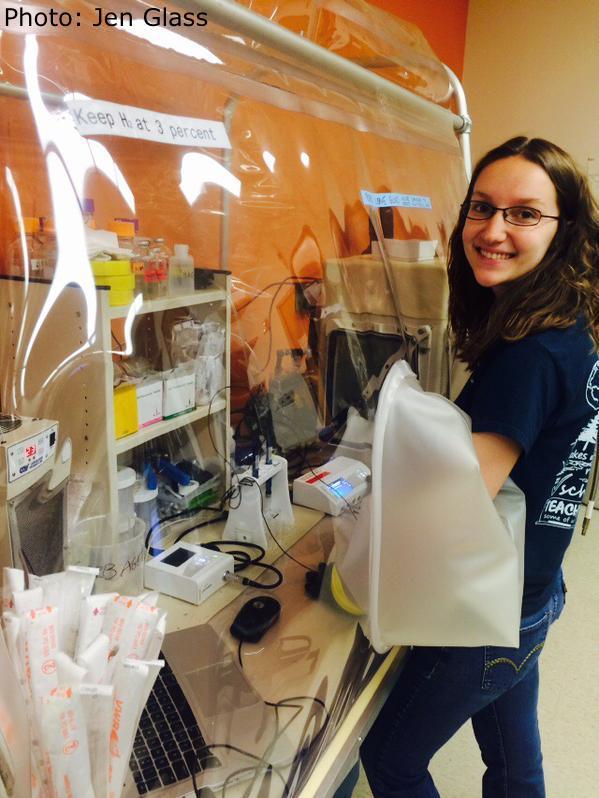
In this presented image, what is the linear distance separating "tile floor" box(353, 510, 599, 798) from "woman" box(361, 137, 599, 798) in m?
0.49

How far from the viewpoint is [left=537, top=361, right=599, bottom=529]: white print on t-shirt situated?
82 centimetres

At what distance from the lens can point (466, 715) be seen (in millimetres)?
910

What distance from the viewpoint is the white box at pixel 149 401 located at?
1003 mm

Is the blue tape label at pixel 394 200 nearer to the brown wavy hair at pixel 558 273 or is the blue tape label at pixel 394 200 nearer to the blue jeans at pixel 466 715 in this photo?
the brown wavy hair at pixel 558 273

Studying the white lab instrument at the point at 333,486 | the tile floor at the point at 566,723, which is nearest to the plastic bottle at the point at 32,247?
the white lab instrument at the point at 333,486

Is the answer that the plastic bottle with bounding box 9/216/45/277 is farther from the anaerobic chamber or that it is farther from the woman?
the woman

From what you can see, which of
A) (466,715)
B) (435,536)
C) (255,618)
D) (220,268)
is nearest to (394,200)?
(220,268)

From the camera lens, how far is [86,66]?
78 centimetres

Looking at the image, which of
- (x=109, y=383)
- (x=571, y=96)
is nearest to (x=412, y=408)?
(x=109, y=383)

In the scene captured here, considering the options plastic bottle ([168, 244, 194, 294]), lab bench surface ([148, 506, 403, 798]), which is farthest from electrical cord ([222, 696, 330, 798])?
plastic bottle ([168, 244, 194, 294])

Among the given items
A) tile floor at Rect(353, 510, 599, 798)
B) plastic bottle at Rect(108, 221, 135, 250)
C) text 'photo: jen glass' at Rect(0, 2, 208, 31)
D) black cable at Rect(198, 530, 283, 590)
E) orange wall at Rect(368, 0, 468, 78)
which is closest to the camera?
text 'photo: jen glass' at Rect(0, 2, 208, 31)

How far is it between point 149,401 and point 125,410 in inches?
2.7

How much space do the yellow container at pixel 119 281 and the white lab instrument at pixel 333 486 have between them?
50 centimetres

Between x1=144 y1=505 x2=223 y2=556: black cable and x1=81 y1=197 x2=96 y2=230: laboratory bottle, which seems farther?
x1=144 y1=505 x2=223 y2=556: black cable
